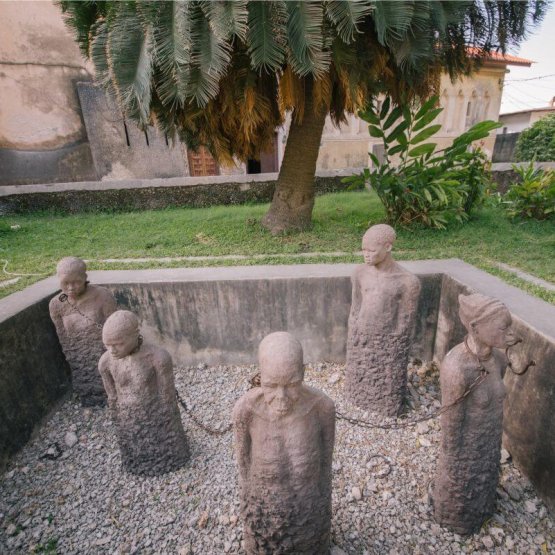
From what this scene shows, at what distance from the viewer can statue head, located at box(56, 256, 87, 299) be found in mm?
3219

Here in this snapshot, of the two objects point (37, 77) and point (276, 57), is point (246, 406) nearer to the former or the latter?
point (276, 57)

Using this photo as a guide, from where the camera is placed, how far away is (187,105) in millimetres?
5109

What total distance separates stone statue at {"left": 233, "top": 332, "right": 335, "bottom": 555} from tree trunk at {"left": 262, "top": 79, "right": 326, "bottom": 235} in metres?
4.58

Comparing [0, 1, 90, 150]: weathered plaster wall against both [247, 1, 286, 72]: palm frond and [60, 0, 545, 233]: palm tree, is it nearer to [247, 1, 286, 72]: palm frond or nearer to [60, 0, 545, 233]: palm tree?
[60, 0, 545, 233]: palm tree

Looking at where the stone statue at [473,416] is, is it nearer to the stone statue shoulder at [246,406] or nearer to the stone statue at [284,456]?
the stone statue at [284,456]

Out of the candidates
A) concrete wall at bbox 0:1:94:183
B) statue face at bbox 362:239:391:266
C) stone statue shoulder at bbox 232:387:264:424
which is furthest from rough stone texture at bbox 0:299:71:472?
concrete wall at bbox 0:1:94:183

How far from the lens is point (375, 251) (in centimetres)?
300

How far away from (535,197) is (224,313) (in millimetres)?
5992

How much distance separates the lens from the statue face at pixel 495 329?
1.95 meters

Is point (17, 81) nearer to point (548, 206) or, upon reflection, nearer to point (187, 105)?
point (187, 105)

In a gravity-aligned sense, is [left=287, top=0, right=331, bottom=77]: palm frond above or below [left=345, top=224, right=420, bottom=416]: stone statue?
above

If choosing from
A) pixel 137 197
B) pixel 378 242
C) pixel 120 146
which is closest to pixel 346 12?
pixel 378 242

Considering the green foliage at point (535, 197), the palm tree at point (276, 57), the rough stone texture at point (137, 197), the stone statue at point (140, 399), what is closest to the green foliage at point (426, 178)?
the palm tree at point (276, 57)

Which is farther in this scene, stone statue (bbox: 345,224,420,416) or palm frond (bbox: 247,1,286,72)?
palm frond (bbox: 247,1,286,72)
